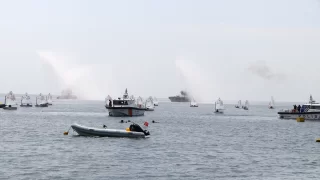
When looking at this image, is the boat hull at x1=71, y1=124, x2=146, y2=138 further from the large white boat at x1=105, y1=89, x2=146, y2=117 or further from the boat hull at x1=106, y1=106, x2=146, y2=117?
the boat hull at x1=106, y1=106, x2=146, y2=117

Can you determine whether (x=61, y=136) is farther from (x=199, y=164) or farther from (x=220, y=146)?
(x=199, y=164)

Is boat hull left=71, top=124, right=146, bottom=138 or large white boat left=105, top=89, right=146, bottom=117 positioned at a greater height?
large white boat left=105, top=89, right=146, bottom=117

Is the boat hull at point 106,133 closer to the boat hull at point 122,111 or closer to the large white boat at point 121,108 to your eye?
the large white boat at point 121,108

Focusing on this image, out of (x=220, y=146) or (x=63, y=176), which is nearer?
(x=63, y=176)

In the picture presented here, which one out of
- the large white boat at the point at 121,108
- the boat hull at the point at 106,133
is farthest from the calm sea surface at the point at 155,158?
the large white boat at the point at 121,108

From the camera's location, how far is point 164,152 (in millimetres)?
56844

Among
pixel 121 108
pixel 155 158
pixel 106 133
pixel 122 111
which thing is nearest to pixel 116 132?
pixel 106 133

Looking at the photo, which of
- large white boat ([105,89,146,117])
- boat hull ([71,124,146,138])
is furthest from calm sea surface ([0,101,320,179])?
large white boat ([105,89,146,117])

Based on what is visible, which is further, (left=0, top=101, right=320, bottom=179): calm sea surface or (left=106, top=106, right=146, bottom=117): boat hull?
(left=106, top=106, right=146, bottom=117): boat hull

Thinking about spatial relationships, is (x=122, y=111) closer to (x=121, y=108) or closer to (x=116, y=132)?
(x=121, y=108)

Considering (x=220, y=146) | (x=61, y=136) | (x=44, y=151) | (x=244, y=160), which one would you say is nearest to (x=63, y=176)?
(x=44, y=151)

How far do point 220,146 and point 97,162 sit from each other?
2145 cm

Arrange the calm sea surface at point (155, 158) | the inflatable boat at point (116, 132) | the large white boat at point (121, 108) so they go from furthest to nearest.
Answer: the large white boat at point (121, 108)
the inflatable boat at point (116, 132)
the calm sea surface at point (155, 158)

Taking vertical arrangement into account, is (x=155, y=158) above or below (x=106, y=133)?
below
